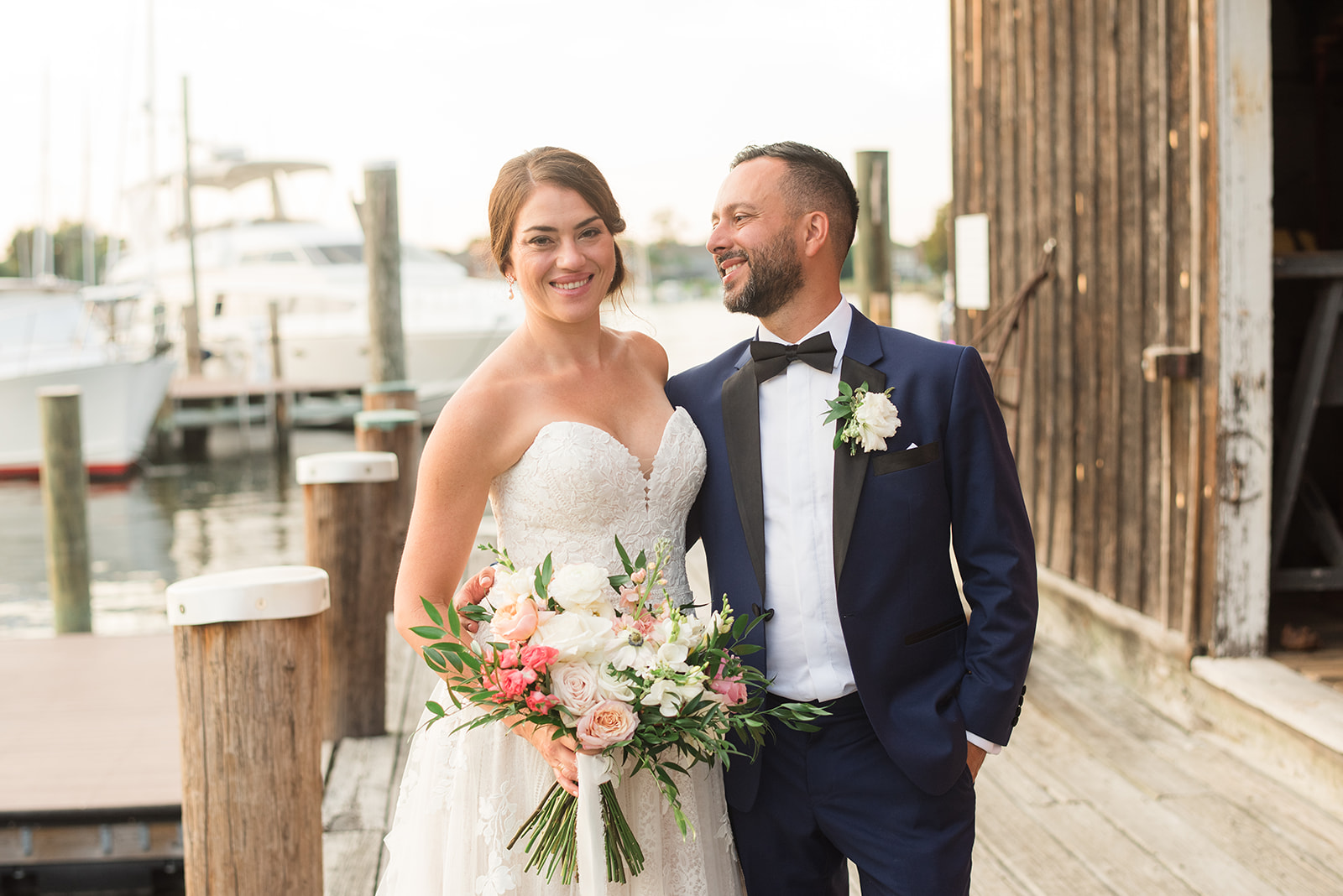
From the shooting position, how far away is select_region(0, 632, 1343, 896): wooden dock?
10.5 feet

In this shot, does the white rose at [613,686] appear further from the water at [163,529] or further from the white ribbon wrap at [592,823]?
the water at [163,529]

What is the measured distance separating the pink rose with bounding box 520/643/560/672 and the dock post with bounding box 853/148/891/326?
848cm

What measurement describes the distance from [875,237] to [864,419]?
8.58m

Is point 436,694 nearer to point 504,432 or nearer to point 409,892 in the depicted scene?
point 409,892

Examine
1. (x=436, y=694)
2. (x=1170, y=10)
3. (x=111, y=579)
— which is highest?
(x=1170, y=10)

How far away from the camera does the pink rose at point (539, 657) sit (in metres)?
1.68

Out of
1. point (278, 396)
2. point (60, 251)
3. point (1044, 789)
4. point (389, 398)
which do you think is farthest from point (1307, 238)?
point (60, 251)

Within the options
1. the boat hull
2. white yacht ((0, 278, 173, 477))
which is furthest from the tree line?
the boat hull

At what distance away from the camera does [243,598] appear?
2.49 m

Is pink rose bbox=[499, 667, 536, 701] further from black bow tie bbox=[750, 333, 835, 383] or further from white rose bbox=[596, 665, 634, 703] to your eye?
black bow tie bbox=[750, 333, 835, 383]

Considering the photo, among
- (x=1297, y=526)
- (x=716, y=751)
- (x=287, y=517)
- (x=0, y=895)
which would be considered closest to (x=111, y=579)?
(x=287, y=517)

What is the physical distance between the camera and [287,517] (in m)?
14.8

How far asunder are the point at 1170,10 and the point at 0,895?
516 cm

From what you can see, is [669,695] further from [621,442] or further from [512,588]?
[621,442]
